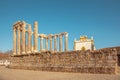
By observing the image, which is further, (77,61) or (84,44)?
(84,44)

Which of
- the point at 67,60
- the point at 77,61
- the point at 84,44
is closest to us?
the point at 77,61

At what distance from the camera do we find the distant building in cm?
4212

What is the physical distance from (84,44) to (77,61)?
989 inches

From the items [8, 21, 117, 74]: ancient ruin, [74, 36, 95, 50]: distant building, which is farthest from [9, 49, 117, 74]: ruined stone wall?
[74, 36, 95, 50]: distant building

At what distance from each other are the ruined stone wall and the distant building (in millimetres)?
19930

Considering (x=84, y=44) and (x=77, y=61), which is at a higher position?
(x=84, y=44)

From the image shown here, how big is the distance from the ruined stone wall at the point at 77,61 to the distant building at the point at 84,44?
1993 centimetres

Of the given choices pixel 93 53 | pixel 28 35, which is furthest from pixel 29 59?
pixel 93 53

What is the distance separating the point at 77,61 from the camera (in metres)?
18.1

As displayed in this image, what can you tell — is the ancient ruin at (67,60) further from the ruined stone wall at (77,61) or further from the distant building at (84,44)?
the distant building at (84,44)

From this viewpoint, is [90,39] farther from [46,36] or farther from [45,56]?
[45,56]

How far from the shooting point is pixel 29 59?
25641mm

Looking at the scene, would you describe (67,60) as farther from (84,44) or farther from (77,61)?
(84,44)

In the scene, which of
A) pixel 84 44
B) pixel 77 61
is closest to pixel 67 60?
pixel 77 61
